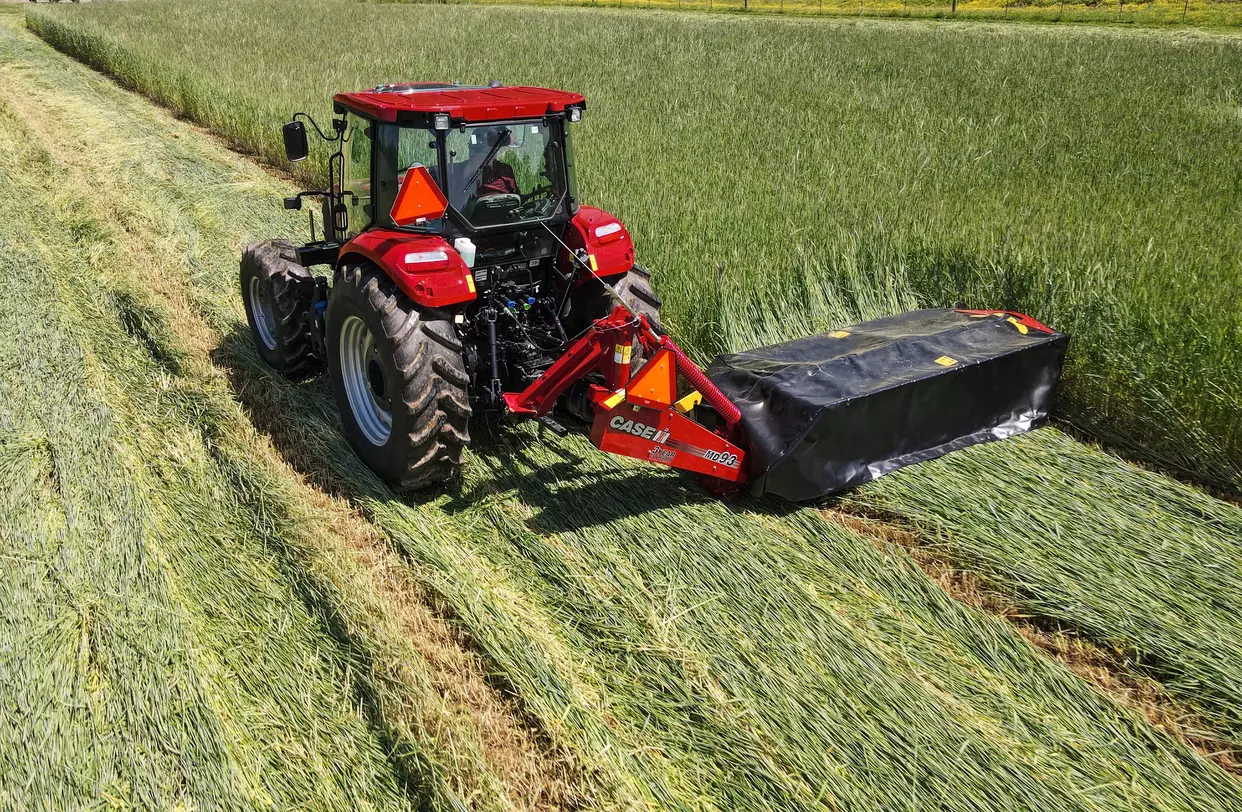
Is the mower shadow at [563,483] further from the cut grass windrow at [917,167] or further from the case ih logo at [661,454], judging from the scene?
the cut grass windrow at [917,167]

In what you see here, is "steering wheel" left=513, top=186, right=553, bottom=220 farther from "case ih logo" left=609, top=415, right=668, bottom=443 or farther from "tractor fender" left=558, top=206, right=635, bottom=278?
"case ih logo" left=609, top=415, right=668, bottom=443

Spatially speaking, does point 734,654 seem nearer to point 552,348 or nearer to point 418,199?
point 552,348

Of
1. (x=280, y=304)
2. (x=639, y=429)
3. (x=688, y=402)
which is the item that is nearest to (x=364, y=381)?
(x=280, y=304)

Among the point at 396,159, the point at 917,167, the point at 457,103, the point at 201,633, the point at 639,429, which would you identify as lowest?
the point at 201,633

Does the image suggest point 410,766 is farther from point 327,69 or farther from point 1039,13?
point 1039,13

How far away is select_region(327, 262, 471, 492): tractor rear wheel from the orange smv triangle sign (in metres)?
0.33

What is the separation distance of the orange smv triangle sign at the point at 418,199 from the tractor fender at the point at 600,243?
77cm

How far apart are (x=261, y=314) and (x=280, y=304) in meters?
0.58

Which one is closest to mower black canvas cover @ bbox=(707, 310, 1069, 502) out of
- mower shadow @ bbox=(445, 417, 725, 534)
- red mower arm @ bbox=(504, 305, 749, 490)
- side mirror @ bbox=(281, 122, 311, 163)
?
red mower arm @ bbox=(504, 305, 749, 490)

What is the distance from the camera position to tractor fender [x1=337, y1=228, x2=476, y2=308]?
4.13 meters

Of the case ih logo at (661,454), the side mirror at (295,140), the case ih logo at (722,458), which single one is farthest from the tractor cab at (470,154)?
the case ih logo at (722,458)

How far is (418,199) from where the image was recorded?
4.19 m

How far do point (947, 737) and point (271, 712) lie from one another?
2.33m

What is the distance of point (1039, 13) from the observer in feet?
91.5
